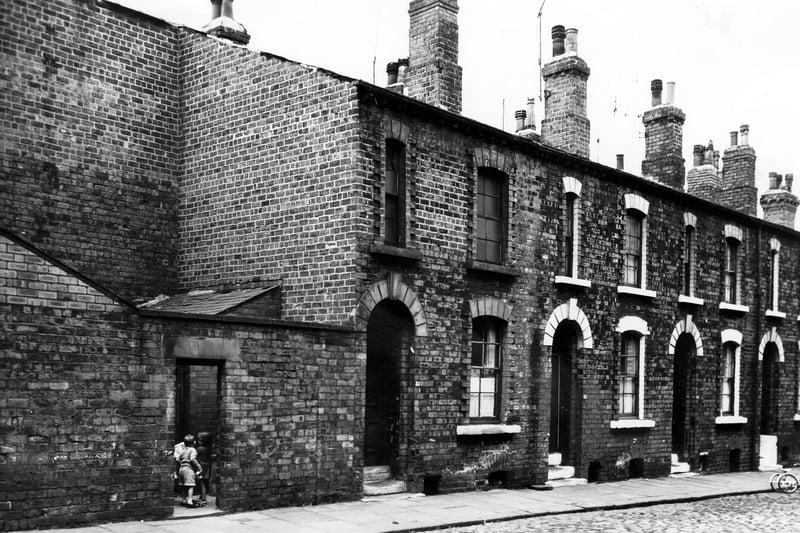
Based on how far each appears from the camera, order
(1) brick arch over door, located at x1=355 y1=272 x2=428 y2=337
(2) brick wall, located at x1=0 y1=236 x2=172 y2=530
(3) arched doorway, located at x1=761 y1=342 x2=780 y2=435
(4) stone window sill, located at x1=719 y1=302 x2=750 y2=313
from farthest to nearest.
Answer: (3) arched doorway, located at x1=761 y1=342 x2=780 y2=435 → (4) stone window sill, located at x1=719 y1=302 x2=750 y2=313 → (1) brick arch over door, located at x1=355 y1=272 x2=428 y2=337 → (2) brick wall, located at x1=0 y1=236 x2=172 y2=530

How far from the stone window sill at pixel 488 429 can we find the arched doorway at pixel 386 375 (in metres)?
1.39

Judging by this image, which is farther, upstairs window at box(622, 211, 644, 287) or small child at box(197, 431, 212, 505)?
upstairs window at box(622, 211, 644, 287)

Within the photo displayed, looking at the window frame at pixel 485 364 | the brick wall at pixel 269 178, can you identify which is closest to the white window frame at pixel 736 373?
the window frame at pixel 485 364

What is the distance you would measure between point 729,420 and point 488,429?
10.4m

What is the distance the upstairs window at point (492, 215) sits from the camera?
18688mm

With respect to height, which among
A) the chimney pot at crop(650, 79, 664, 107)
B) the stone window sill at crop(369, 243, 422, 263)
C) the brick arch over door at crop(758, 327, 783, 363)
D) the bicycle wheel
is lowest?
the bicycle wheel

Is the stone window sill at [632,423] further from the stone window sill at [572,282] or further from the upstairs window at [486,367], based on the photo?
the upstairs window at [486,367]

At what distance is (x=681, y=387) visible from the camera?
80.7 feet

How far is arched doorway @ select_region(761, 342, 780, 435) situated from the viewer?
91.9 feet

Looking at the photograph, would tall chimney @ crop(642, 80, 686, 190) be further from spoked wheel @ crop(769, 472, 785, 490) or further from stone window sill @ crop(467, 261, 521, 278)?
stone window sill @ crop(467, 261, 521, 278)

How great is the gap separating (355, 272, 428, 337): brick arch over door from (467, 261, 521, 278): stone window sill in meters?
1.59

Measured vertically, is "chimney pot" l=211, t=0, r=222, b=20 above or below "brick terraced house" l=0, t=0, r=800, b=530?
above

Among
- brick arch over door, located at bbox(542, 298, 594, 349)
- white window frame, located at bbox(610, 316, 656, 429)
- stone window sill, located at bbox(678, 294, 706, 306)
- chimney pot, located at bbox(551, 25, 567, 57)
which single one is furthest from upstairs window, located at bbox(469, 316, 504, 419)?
chimney pot, located at bbox(551, 25, 567, 57)

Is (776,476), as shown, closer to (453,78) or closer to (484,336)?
(484,336)
